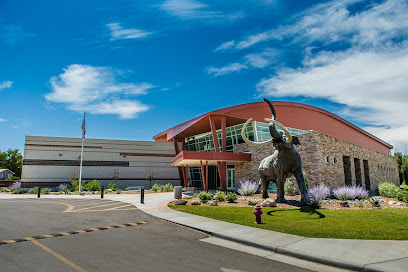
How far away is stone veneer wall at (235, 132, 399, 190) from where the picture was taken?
20.8 meters

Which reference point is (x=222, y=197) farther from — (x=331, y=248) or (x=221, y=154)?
(x=331, y=248)

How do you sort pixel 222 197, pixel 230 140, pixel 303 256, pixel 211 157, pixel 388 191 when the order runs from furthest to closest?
pixel 230 140, pixel 211 157, pixel 388 191, pixel 222 197, pixel 303 256

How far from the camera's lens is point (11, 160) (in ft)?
215

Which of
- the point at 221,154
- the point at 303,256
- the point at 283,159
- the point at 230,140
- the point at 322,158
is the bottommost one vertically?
the point at 303,256

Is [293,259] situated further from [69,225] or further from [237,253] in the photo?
[69,225]

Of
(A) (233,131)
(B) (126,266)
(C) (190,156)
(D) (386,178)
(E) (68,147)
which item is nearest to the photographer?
Answer: (B) (126,266)

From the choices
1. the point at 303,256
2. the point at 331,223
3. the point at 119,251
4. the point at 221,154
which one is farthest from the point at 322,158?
the point at 119,251

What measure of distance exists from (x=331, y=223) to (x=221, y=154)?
16.5m

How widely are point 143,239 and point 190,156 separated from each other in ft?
54.7

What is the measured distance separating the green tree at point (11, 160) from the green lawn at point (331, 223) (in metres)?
71.6

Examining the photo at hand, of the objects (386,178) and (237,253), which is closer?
(237,253)

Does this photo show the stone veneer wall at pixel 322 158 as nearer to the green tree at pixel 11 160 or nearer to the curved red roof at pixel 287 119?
the curved red roof at pixel 287 119

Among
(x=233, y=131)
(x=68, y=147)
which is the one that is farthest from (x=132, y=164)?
(x=233, y=131)

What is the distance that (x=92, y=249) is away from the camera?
604 cm
